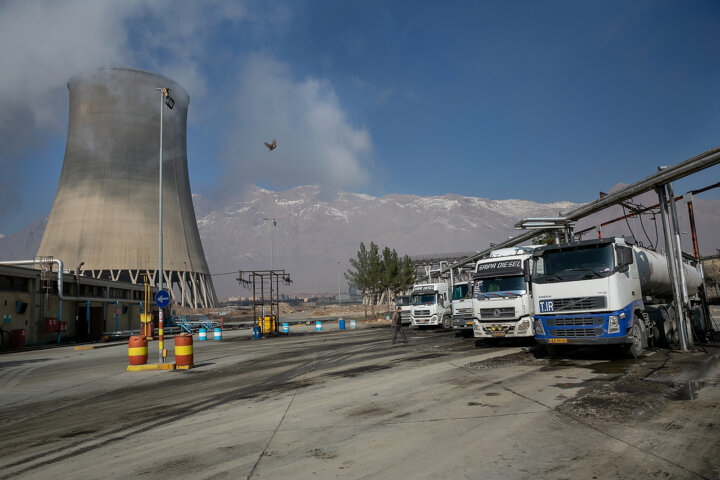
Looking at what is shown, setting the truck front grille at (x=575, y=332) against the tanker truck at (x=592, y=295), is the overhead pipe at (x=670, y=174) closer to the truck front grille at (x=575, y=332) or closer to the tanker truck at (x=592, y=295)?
the tanker truck at (x=592, y=295)

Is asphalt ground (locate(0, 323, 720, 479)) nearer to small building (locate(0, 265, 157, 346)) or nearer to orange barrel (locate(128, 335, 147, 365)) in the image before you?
orange barrel (locate(128, 335, 147, 365))

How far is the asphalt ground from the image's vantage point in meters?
4.75

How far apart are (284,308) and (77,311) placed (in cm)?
6305

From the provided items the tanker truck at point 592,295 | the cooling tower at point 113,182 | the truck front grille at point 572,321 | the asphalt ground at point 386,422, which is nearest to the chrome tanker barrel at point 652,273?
the tanker truck at point 592,295

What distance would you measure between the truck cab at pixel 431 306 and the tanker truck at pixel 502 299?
11.0 m

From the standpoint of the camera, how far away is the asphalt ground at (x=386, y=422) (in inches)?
187

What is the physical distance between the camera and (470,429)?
592 cm

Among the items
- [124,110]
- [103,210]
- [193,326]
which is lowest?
[193,326]

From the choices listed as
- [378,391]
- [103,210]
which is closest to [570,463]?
[378,391]

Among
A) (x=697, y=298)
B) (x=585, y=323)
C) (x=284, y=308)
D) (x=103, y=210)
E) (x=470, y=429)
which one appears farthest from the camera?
(x=284, y=308)

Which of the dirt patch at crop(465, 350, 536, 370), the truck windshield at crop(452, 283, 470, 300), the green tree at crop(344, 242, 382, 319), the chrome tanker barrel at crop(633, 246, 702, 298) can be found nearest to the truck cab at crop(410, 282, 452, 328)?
the truck windshield at crop(452, 283, 470, 300)

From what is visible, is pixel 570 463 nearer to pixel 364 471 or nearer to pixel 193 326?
pixel 364 471

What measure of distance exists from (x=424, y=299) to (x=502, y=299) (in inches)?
516

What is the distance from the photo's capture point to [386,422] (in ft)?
21.2
